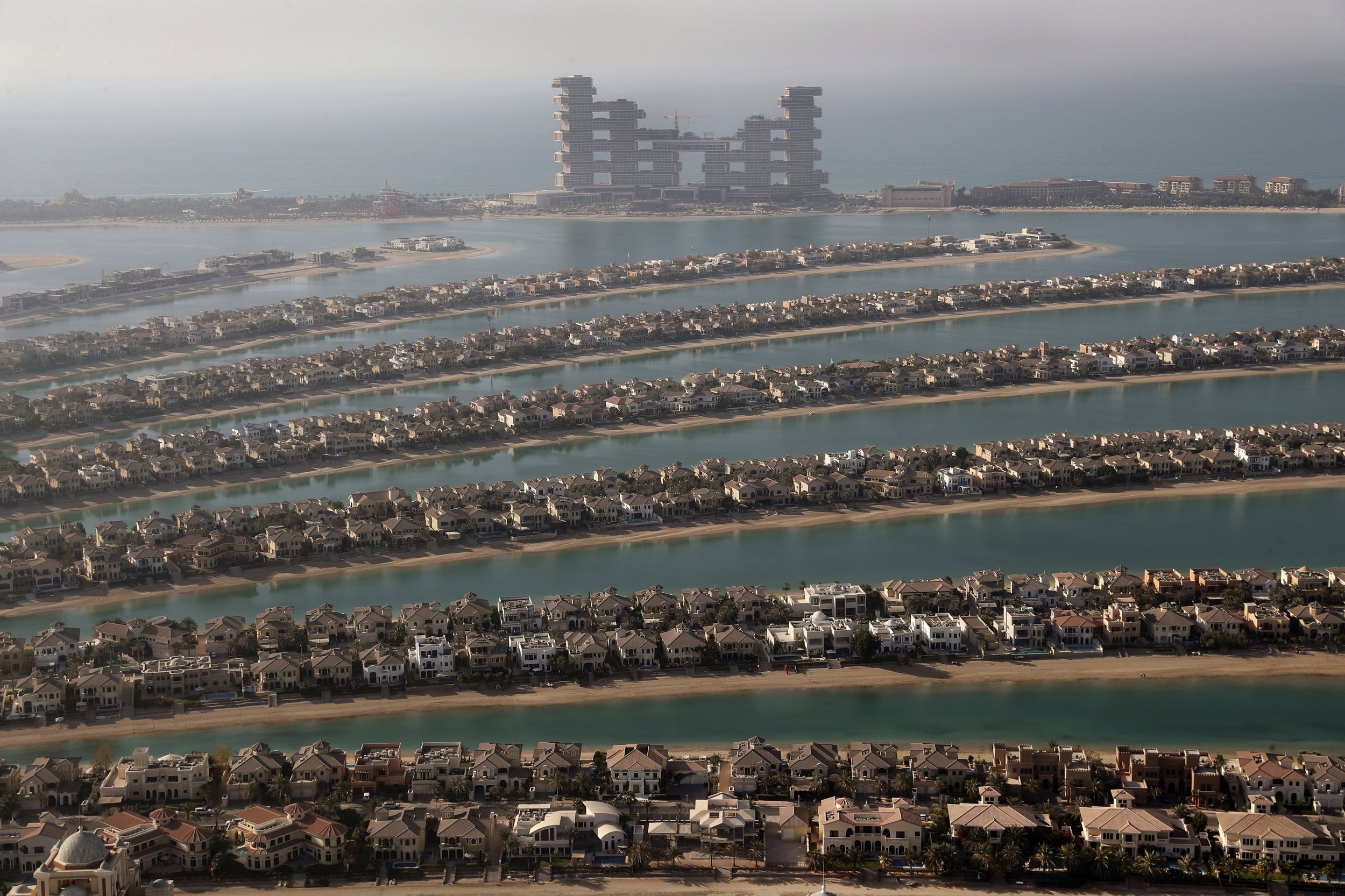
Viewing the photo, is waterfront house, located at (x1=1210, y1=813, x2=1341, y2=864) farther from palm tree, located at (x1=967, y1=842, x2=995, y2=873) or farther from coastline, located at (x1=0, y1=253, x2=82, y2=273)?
coastline, located at (x1=0, y1=253, x2=82, y2=273)

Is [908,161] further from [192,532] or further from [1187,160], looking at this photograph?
[192,532]

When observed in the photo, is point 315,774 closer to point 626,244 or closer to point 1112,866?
point 1112,866

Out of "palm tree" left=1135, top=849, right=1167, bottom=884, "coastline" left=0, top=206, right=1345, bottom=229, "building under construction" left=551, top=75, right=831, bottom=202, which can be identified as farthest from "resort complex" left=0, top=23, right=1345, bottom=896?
"building under construction" left=551, top=75, right=831, bottom=202

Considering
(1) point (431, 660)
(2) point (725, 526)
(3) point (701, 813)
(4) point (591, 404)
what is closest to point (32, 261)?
(4) point (591, 404)

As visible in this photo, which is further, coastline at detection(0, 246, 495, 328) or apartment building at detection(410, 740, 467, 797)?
coastline at detection(0, 246, 495, 328)

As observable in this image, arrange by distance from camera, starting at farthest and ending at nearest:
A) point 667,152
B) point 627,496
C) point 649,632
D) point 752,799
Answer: point 667,152
point 627,496
point 649,632
point 752,799

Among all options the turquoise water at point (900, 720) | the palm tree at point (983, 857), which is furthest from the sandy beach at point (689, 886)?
the turquoise water at point (900, 720)
